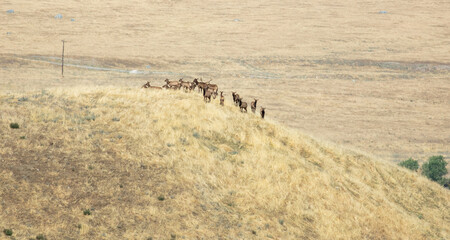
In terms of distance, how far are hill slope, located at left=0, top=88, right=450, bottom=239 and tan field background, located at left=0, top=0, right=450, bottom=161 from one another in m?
31.2

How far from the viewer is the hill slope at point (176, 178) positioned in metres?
16.5

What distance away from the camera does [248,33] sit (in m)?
127

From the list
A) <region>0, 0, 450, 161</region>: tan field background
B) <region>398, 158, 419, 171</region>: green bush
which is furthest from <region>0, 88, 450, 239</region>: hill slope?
<region>0, 0, 450, 161</region>: tan field background

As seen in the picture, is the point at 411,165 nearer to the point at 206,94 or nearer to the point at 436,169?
the point at 436,169

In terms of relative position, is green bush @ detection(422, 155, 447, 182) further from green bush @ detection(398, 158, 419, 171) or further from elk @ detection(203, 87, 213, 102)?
elk @ detection(203, 87, 213, 102)

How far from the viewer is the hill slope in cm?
1652

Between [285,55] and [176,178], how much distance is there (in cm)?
8997

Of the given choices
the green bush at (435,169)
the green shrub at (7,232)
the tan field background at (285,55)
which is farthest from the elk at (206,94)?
the tan field background at (285,55)

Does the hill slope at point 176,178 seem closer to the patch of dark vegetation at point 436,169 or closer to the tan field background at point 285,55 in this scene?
the patch of dark vegetation at point 436,169

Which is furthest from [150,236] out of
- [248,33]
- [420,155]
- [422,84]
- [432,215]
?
[248,33]

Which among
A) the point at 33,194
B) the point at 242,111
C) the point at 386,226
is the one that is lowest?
the point at 386,226

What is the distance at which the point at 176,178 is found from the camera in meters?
19.3

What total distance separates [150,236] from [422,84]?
3302 inches

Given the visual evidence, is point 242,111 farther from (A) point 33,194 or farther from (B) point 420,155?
(B) point 420,155
